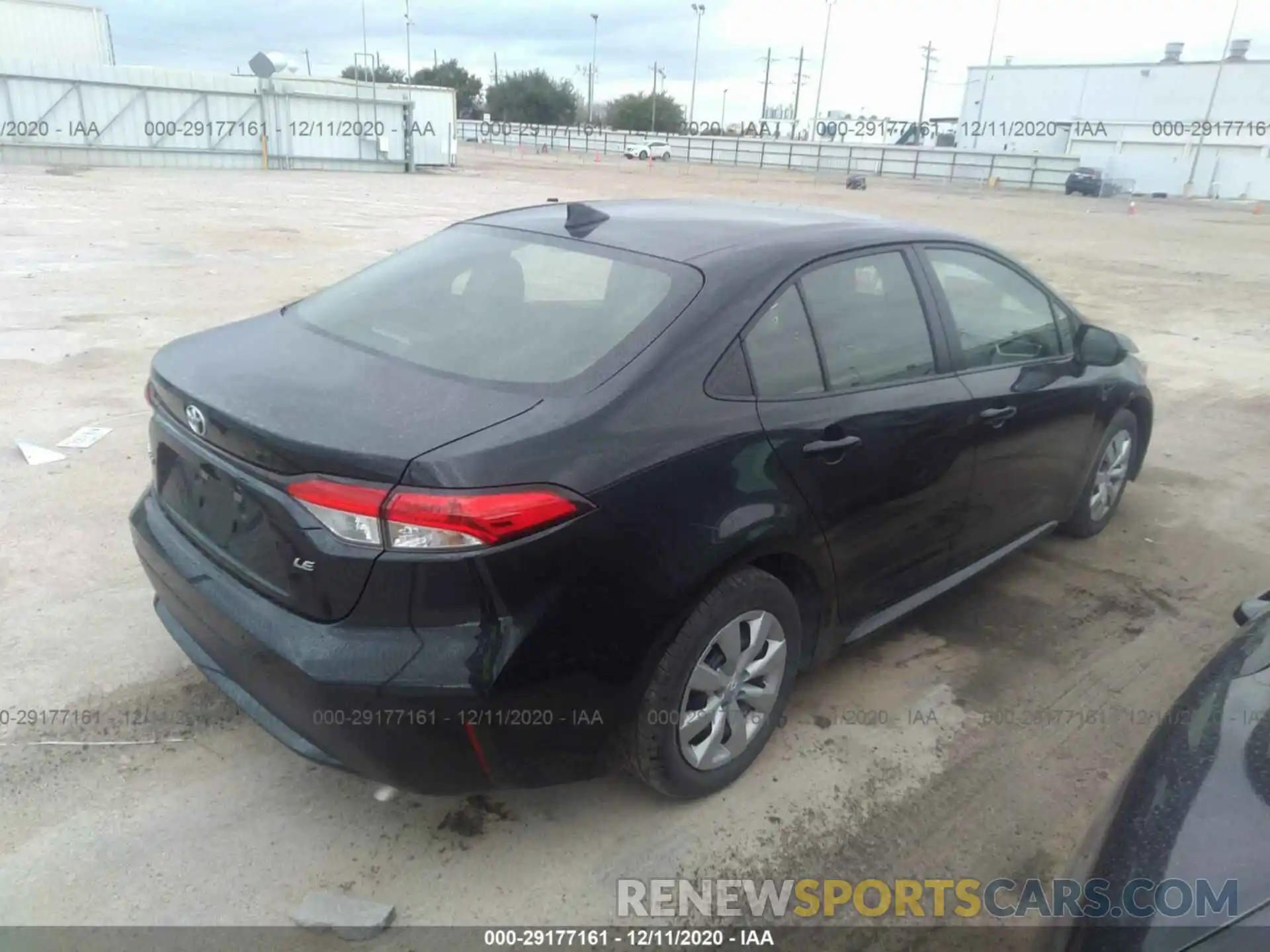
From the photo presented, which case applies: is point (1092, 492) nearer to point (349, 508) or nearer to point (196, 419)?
point (349, 508)

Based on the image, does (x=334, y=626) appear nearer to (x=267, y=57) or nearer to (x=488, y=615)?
(x=488, y=615)

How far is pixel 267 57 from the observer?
27859 mm

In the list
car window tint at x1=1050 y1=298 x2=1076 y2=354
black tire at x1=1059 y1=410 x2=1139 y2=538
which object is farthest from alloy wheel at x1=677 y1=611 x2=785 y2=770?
black tire at x1=1059 y1=410 x2=1139 y2=538

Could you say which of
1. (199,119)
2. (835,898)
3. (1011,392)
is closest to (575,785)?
(835,898)

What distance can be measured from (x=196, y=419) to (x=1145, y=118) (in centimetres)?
6961

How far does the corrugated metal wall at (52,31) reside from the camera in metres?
34.9

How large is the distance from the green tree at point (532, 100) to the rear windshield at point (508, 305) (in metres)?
87.1

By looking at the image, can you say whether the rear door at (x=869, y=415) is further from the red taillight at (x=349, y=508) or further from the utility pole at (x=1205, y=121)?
the utility pole at (x=1205, y=121)

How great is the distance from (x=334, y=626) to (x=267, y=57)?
100.0 feet

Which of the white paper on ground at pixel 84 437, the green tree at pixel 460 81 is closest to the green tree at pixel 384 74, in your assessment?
the green tree at pixel 460 81

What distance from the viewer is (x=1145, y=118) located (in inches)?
2328

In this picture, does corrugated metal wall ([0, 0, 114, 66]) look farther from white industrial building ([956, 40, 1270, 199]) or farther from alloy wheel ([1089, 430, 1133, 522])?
white industrial building ([956, 40, 1270, 199])

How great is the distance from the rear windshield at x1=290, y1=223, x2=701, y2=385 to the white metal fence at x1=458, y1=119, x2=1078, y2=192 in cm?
5115

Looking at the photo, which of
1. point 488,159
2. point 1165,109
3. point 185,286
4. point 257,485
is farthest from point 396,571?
point 1165,109
